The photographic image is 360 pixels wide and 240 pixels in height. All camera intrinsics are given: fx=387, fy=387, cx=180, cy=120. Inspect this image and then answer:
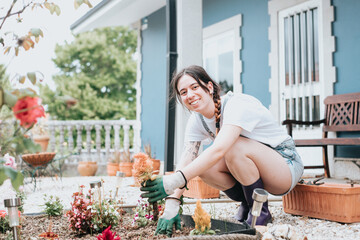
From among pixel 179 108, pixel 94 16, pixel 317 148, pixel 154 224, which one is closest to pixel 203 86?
pixel 154 224

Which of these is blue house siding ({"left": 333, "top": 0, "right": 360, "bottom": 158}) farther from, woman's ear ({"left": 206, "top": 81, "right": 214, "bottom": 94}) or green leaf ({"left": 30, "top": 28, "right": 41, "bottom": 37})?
green leaf ({"left": 30, "top": 28, "right": 41, "bottom": 37})

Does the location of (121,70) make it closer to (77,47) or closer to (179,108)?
(77,47)

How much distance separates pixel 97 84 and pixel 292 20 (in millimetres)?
15461

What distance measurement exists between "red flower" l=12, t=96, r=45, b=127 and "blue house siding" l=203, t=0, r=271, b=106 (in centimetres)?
508

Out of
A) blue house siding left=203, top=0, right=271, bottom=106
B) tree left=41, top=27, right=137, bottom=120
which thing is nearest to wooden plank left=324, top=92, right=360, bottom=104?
blue house siding left=203, top=0, right=271, bottom=106

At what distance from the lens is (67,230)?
2.30 m

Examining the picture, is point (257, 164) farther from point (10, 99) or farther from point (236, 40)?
point (236, 40)

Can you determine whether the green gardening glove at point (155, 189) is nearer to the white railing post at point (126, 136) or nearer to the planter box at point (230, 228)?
the planter box at point (230, 228)


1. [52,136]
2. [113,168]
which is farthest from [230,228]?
[52,136]

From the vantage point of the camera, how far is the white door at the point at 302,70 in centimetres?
517

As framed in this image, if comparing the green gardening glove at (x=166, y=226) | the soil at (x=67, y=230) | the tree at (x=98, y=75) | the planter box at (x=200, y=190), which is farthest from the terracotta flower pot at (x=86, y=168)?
the tree at (x=98, y=75)

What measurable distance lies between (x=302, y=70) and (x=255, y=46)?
977mm

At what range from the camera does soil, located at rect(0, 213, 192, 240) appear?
6.52ft

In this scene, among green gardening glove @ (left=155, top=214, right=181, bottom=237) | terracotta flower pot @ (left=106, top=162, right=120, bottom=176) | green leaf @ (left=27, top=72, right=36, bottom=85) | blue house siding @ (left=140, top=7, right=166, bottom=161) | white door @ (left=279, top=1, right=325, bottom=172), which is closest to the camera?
green leaf @ (left=27, top=72, right=36, bottom=85)
